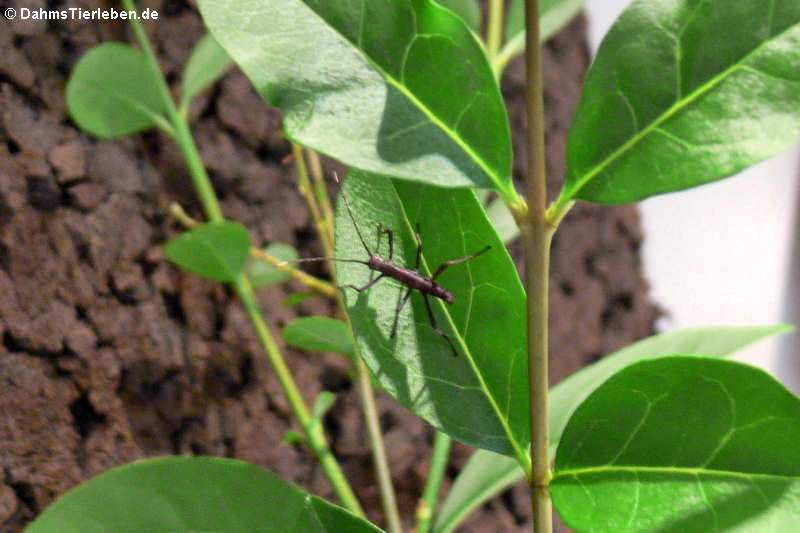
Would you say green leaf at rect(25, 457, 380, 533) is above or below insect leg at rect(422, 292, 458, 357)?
below

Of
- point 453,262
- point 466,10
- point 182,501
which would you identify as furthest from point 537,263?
point 466,10

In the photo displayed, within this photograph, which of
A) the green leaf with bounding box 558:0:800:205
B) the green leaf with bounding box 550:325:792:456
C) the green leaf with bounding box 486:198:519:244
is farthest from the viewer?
the green leaf with bounding box 486:198:519:244

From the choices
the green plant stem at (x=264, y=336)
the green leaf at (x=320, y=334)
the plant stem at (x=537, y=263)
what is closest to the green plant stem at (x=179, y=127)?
the green plant stem at (x=264, y=336)

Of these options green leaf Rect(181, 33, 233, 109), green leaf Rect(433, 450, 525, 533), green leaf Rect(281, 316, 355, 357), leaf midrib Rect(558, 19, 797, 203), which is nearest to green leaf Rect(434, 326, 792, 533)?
green leaf Rect(433, 450, 525, 533)

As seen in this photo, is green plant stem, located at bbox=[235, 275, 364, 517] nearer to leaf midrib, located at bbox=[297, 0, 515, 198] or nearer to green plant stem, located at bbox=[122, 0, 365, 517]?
green plant stem, located at bbox=[122, 0, 365, 517]

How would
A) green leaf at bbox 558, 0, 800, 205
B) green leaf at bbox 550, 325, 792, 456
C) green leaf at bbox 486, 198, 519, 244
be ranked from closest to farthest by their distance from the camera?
green leaf at bbox 558, 0, 800, 205 < green leaf at bbox 550, 325, 792, 456 < green leaf at bbox 486, 198, 519, 244

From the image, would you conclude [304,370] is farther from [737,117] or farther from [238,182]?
[737,117]

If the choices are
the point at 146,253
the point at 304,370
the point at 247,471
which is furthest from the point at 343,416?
the point at 247,471

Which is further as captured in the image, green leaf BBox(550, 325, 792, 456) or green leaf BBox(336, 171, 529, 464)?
green leaf BBox(550, 325, 792, 456)
